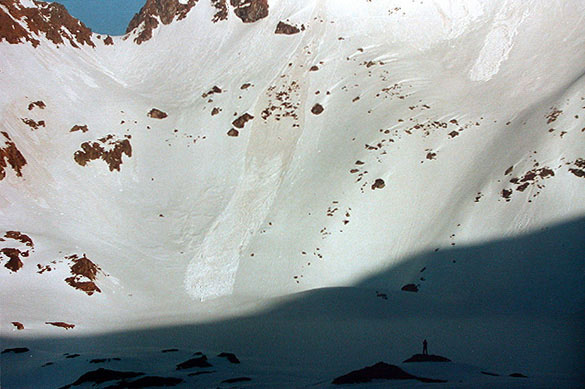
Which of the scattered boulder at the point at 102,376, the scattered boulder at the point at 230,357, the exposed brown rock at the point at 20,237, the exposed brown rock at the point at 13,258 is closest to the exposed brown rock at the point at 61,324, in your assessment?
the exposed brown rock at the point at 13,258

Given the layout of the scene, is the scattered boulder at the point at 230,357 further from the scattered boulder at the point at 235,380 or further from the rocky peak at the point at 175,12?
the rocky peak at the point at 175,12

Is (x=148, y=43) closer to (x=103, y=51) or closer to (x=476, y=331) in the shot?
(x=103, y=51)

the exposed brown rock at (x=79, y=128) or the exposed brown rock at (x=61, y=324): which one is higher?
the exposed brown rock at (x=79, y=128)

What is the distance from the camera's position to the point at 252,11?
5697 cm

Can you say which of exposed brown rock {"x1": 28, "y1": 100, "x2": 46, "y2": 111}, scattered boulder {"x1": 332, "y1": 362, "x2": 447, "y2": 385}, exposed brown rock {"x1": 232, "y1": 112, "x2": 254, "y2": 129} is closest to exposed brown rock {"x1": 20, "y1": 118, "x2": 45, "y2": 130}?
exposed brown rock {"x1": 28, "y1": 100, "x2": 46, "y2": 111}

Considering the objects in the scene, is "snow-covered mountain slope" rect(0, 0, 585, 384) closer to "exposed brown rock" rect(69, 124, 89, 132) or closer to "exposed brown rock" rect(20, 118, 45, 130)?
"exposed brown rock" rect(69, 124, 89, 132)

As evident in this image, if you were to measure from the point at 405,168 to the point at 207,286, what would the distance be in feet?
50.6

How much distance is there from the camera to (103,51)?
5722cm

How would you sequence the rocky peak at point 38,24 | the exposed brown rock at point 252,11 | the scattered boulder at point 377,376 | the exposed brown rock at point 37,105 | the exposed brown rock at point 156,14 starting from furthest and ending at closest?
the exposed brown rock at point 156,14 < the exposed brown rock at point 252,11 < the rocky peak at point 38,24 < the exposed brown rock at point 37,105 < the scattered boulder at point 377,376

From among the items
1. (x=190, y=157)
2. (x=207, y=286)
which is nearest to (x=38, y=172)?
(x=190, y=157)

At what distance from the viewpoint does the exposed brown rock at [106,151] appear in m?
39.9

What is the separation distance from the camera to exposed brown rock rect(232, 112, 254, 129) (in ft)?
141

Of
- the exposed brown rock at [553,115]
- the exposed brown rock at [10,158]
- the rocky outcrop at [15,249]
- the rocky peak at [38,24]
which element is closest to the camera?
the rocky outcrop at [15,249]

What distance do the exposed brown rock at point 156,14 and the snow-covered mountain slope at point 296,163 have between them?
16.7 ft
